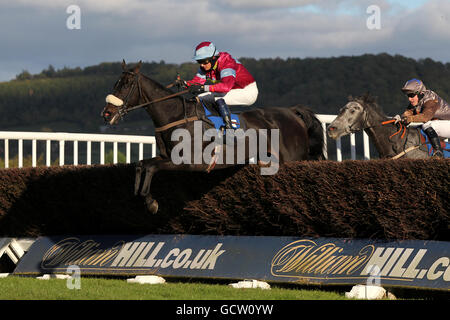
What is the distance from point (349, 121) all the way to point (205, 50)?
2435mm

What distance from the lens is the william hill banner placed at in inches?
279

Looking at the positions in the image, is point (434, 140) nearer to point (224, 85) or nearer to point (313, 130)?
point (313, 130)

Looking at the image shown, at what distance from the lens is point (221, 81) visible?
8.88 metres

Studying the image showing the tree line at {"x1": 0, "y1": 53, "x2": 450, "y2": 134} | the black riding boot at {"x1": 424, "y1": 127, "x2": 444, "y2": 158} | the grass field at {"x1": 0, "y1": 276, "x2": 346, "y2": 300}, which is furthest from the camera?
the tree line at {"x1": 0, "y1": 53, "x2": 450, "y2": 134}

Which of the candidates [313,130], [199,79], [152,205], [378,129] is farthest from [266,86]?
[152,205]

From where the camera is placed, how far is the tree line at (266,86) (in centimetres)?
7406

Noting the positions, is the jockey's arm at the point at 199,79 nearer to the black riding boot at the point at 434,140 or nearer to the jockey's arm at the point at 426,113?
the jockey's arm at the point at 426,113

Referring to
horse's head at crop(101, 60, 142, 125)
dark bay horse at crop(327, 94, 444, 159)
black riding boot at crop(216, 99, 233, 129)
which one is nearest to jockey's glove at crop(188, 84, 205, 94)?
black riding boot at crop(216, 99, 233, 129)

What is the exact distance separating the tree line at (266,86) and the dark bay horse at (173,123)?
61.3 m

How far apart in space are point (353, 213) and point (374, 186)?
0.40 meters

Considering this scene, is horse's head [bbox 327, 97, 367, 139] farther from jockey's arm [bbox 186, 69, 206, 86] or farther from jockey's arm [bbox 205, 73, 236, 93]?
jockey's arm [bbox 186, 69, 206, 86]

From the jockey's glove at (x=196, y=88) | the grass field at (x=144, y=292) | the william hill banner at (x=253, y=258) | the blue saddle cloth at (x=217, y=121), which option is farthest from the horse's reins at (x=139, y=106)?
the grass field at (x=144, y=292)

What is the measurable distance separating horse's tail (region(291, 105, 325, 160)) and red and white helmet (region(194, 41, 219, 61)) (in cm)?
218

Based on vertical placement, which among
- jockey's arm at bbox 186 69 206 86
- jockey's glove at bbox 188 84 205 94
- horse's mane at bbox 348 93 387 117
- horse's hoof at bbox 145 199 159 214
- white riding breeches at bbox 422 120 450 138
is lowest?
horse's hoof at bbox 145 199 159 214
